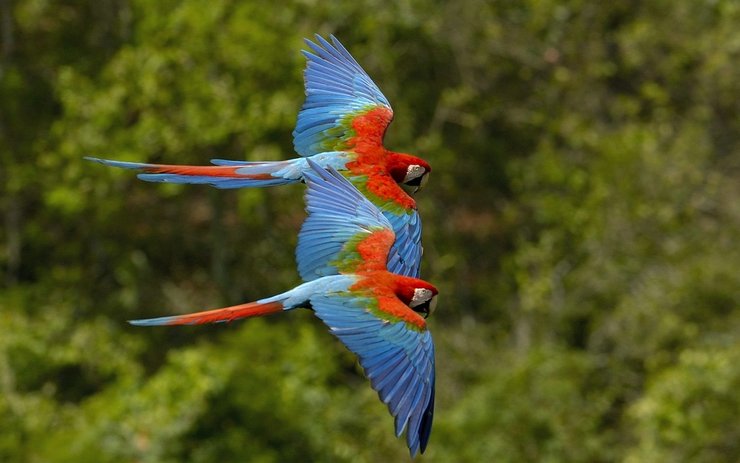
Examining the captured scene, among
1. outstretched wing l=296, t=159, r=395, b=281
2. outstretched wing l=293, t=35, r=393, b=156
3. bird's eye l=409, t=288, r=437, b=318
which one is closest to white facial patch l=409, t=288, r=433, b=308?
bird's eye l=409, t=288, r=437, b=318

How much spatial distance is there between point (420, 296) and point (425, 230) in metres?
9.37

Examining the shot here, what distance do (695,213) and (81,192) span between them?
4981 millimetres

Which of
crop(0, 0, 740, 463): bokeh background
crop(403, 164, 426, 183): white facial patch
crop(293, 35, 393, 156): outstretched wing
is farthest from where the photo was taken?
crop(0, 0, 740, 463): bokeh background

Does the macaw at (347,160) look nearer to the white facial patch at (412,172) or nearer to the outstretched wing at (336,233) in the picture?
the white facial patch at (412,172)

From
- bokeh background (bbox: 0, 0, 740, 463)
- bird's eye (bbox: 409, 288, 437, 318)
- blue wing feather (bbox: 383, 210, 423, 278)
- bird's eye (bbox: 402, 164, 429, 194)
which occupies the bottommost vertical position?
bokeh background (bbox: 0, 0, 740, 463)

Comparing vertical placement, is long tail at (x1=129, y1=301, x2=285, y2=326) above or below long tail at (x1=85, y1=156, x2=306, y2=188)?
below

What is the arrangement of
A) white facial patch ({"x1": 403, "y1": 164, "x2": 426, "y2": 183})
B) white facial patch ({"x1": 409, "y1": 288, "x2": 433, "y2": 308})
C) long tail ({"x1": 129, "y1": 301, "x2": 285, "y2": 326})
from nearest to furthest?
long tail ({"x1": 129, "y1": 301, "x2": 285, "y2": 326}), white facial patch ({"x1": 409, "y1": 288, "x2": 433, "y2": 308}), white facial patch ({"x1": 403, "y1": 164, "x2": 426, "y2": 183})

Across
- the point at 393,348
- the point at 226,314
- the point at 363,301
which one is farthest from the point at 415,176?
the point at 226,314

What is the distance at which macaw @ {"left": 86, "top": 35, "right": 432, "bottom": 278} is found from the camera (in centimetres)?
525

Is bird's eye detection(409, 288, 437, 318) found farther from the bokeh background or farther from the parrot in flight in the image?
the bokeh background

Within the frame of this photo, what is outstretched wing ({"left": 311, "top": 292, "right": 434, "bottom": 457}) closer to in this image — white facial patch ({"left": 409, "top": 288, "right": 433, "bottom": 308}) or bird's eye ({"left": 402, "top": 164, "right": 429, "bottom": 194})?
white facial patch ({"left": 409, "top": 288, "right": 433, "bottom": 308})

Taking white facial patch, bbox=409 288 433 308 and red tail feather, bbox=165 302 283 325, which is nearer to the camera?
red tail feather, bbox=165 302 283 325

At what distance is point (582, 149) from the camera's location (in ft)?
47.9

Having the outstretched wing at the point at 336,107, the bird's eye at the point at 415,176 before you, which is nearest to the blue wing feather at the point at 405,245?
the bird's eye at the point at 415,176
